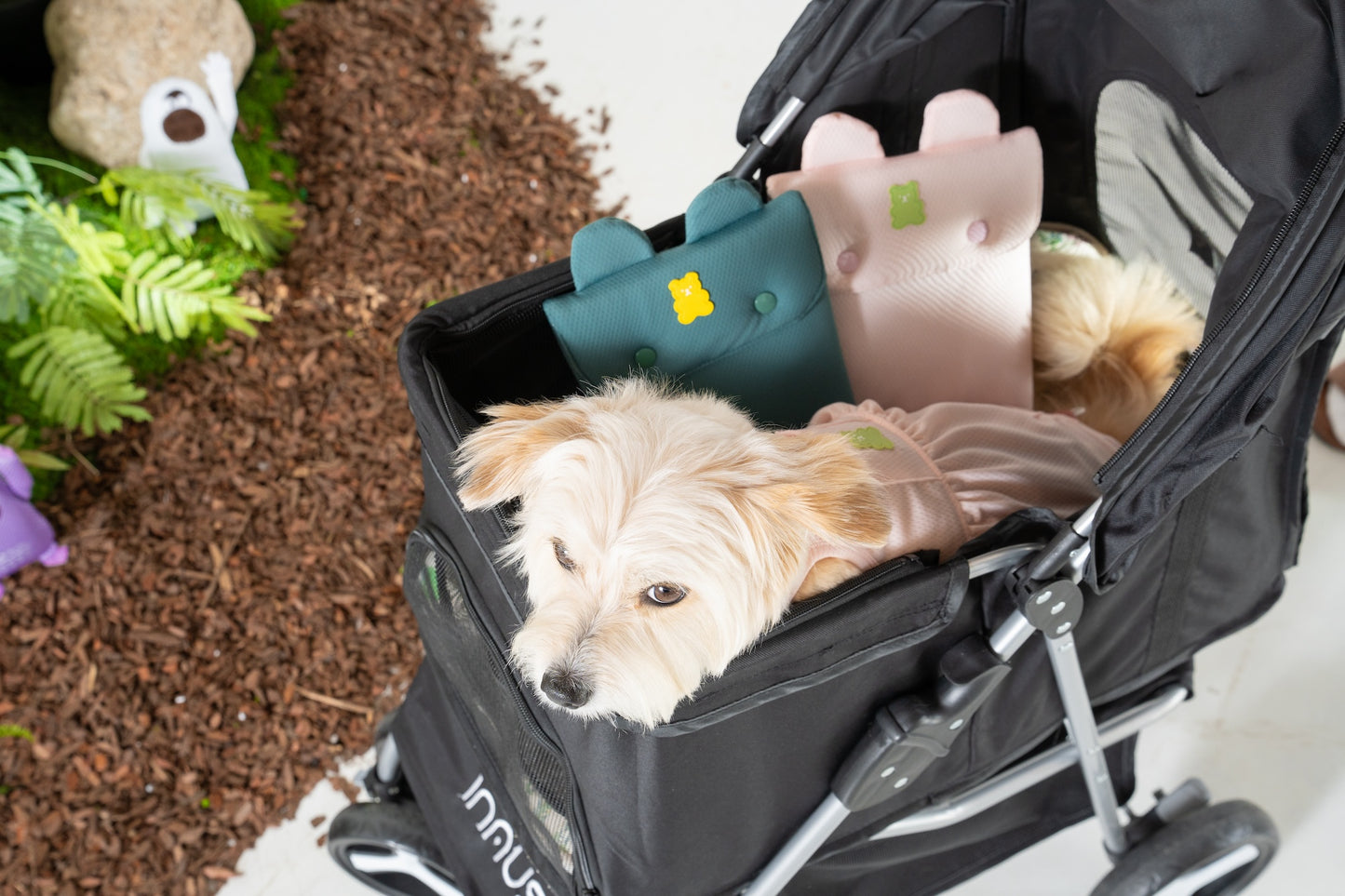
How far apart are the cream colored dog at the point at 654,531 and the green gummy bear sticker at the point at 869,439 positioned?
8cm

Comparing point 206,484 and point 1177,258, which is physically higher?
point 1177,258

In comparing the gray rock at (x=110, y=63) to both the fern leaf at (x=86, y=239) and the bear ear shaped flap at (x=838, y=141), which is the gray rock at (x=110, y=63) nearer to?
the fern leaf at (x=86, y=239)

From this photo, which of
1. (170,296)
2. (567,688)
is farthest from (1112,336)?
(170,296)

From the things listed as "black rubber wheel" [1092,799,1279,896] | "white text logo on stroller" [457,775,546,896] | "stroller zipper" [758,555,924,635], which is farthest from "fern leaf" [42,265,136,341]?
"black rubber wheel" [1092,799,1279,896]

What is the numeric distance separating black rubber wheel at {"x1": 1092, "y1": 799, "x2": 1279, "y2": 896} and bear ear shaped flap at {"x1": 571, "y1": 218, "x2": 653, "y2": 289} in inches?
48.5

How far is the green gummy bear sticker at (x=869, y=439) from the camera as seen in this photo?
1.20 m

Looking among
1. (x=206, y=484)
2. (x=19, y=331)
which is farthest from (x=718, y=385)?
(x=19, y=331)

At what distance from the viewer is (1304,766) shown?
1861 millimetres

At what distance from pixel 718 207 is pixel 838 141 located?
286 mm

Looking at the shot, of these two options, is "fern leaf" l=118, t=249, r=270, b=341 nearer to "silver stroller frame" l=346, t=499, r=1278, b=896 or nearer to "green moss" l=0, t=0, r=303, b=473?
"green moss" l=0, t=0, r=303, b=473

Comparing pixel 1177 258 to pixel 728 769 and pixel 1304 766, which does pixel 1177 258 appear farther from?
pixel 728 769

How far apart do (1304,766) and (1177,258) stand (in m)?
1.02

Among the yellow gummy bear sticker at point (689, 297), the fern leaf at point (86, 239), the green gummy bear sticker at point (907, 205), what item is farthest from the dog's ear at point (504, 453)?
the fern leaf at point (86, 239)

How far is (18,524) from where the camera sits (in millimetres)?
1943
